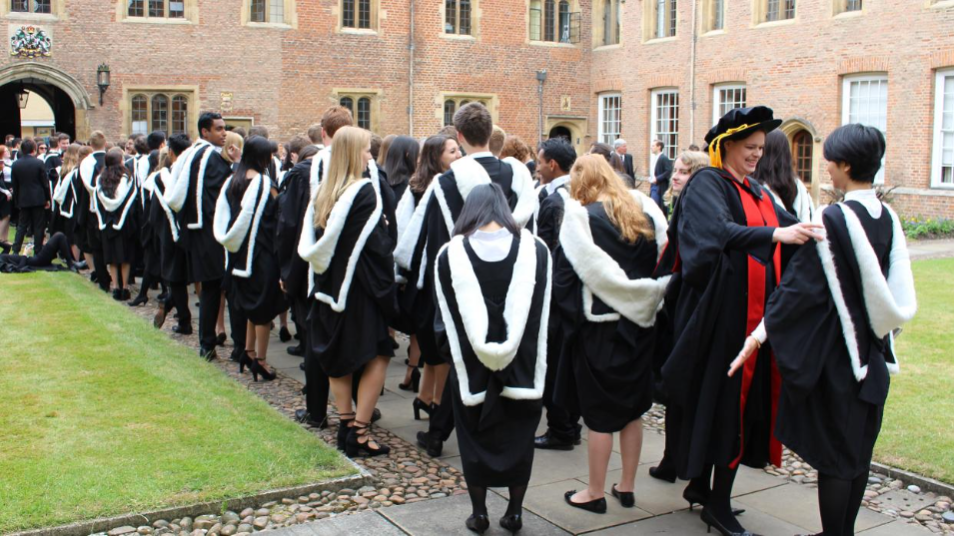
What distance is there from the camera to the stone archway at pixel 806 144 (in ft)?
68.2

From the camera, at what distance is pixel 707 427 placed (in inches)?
157

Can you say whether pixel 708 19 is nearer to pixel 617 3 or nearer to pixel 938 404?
pixel 617 3

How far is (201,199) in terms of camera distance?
788 centimetres

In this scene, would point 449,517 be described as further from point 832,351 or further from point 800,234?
point 800,234

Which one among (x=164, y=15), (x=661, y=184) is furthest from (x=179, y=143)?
(x=164, y=15)

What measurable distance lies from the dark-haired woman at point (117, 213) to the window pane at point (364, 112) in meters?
14.3

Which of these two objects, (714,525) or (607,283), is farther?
(607,283)

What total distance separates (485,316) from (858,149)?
1671mm

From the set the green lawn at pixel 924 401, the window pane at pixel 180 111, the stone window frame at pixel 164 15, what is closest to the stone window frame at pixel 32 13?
the stone window frame at pixel 164 15

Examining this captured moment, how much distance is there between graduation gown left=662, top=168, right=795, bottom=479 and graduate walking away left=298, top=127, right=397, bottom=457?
6.09 ft

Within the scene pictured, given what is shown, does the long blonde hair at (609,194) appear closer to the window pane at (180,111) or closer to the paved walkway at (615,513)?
the paved walkway at (615,513)

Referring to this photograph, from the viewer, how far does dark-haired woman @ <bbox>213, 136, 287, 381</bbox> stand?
22.6 ft

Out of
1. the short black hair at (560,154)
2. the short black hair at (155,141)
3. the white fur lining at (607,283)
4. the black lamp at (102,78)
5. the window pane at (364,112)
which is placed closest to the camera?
the white fur lining at (607,283)

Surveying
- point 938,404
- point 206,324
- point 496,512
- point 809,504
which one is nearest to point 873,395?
point 809,504
